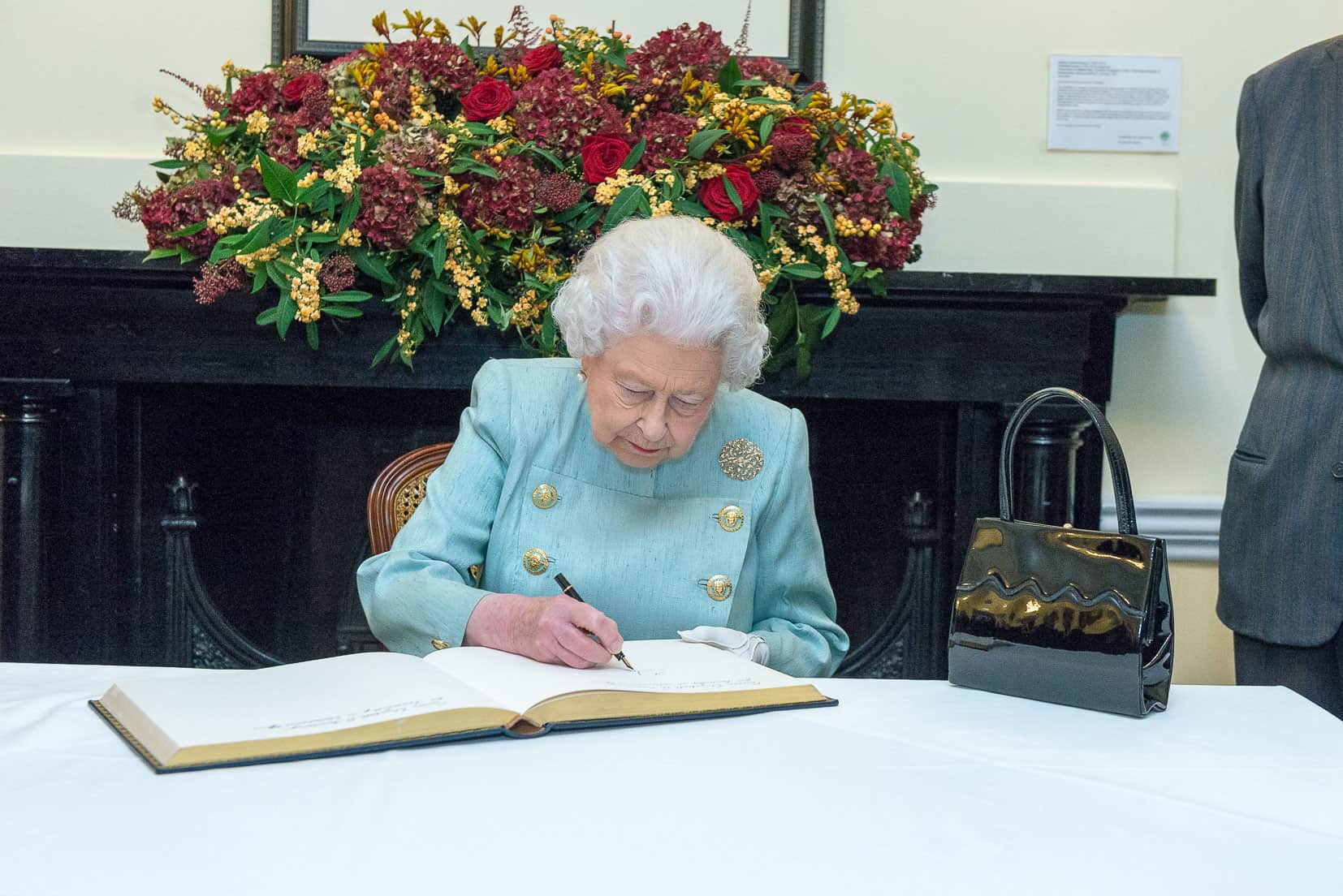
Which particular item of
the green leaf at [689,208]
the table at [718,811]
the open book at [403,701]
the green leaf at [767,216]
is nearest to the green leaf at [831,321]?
the green leaf at [767,216]

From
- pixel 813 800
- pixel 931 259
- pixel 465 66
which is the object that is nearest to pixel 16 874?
pixel 813 800

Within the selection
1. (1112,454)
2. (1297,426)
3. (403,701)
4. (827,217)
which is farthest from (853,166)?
(403,701)

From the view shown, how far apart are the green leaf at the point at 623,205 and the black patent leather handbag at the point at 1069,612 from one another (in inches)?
39.2

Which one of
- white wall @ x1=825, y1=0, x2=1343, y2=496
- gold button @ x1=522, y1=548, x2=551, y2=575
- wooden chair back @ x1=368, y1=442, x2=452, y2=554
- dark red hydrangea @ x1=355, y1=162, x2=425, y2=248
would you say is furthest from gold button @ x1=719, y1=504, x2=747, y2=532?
white wall @ x1=825, y1=0, x2=1343, y2=496

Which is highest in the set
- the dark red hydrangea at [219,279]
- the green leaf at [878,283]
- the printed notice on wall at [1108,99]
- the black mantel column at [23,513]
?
the printed notice on wall at [1108,99]

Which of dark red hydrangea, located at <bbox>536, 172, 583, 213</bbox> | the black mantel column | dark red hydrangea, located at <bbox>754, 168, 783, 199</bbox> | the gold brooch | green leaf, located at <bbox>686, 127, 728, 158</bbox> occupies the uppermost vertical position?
green leaf, located at <bbox>686, 127, 728, 158</bbox>

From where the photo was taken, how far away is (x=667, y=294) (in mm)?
1624

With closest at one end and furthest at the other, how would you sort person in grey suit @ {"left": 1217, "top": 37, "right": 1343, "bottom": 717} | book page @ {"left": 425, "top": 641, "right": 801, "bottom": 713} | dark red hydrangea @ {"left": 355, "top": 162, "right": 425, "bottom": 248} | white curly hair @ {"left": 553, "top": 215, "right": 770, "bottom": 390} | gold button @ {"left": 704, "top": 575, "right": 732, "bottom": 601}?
book page @ {"left": 425, "top": 641, "right": 801, "bottom": 713}, white curly hair @ {"left": 553, "top": 215, "right": 770, "bottom": 390}, gold button @ {"left": 704, "top": 575, "right": 732, "bottom": 601}, person in grey suit @ {"left": 1217, "top": 37, "right": 1343, "bottom": 717}, dark red hydrangea @ {"left": 355, "top": 162, "right": 425, "bottom": 248}

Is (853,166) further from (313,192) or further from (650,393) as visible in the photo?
(313,192)

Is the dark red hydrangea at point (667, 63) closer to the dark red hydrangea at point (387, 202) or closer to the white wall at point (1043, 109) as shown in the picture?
the dark red hydrangea at point (387, 202)

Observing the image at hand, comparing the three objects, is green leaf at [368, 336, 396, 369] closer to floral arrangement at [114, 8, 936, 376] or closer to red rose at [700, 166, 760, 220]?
floral arrangement at [114, 8, 936, 376]

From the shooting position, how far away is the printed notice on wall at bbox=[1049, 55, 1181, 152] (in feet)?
9.39

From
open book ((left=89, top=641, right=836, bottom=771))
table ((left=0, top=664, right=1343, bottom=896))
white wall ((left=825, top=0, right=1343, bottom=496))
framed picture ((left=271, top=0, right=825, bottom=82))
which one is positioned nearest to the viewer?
table ((left=0, top=664, right=1343, bottom=896))

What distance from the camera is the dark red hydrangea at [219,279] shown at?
7.31ft
